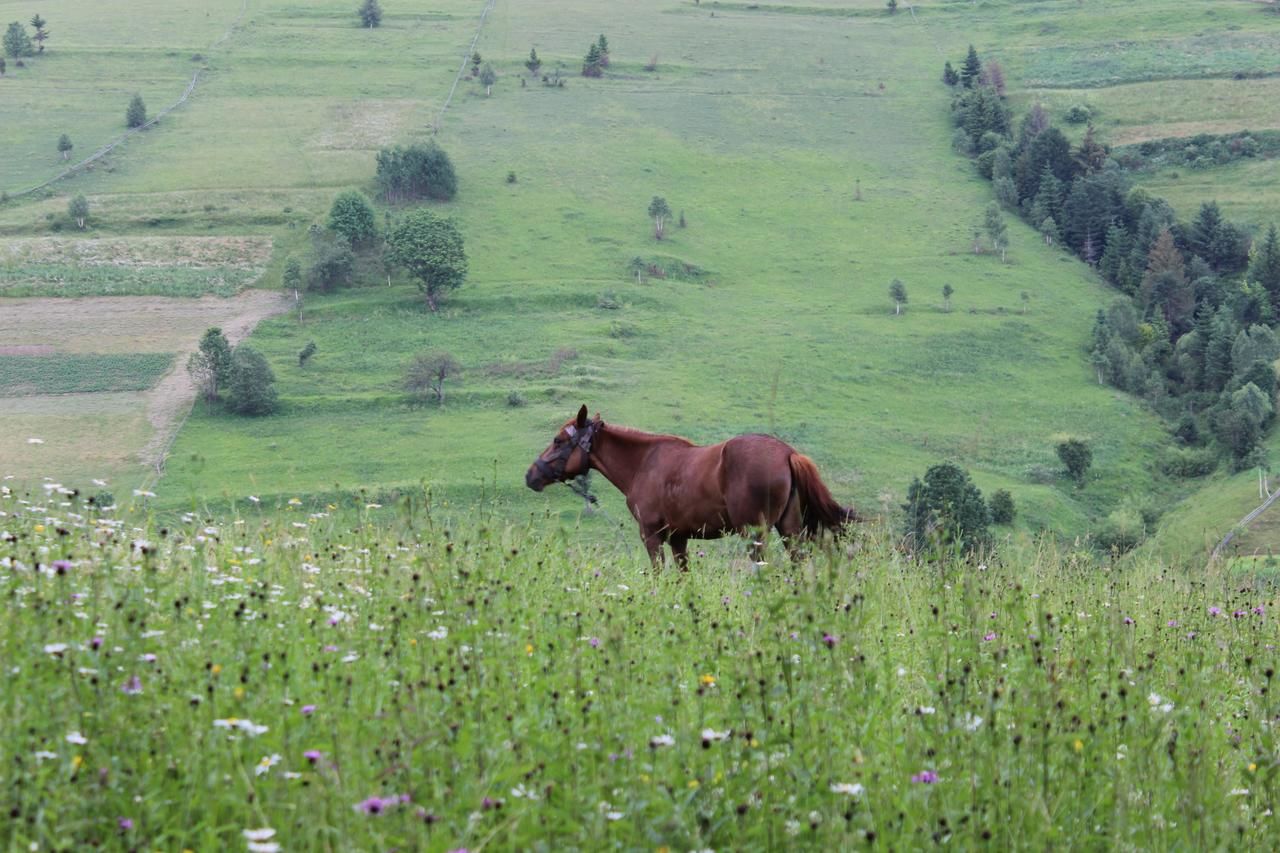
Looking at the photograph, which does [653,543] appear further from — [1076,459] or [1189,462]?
[1189,462]

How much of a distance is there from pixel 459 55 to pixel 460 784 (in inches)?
7779

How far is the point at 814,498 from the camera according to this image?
16.9 meters

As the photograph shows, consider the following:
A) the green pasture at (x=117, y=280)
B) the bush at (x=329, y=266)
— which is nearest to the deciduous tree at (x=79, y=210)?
the green pasture at (x=117, y=280)

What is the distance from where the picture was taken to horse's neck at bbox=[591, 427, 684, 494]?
1872 centimetres

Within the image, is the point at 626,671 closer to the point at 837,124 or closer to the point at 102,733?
the point at 102,733

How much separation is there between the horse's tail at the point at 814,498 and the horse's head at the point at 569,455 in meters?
3.28

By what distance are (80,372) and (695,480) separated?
107 metres

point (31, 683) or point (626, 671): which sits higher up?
point (31, 683)

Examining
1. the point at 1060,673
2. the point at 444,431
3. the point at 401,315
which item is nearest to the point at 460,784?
the point at 1060,673

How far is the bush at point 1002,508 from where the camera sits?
291 feet

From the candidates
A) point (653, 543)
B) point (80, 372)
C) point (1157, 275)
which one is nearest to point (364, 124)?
point (80, 372)

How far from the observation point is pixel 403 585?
8.42 meters

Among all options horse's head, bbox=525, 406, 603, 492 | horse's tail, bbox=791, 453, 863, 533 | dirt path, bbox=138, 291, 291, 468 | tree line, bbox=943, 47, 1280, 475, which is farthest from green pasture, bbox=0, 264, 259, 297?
horse's tail, bbox=791, 453, 863, 533

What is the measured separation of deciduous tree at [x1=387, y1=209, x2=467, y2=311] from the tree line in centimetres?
5849
